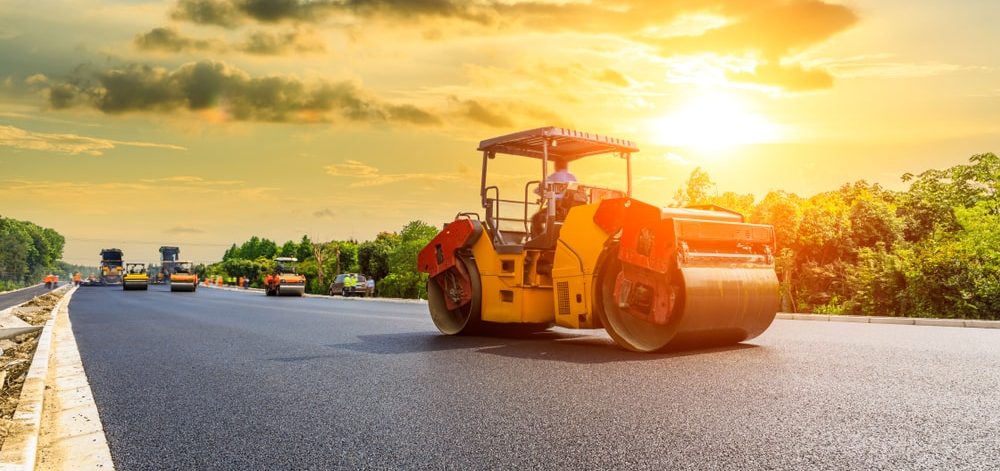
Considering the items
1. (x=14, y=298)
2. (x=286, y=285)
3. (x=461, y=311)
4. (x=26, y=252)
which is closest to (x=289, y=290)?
(x=286, y=285)

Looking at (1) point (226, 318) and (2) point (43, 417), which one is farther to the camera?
(1) point (226, 318)

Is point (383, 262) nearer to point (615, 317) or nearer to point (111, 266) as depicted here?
point (111, 266)

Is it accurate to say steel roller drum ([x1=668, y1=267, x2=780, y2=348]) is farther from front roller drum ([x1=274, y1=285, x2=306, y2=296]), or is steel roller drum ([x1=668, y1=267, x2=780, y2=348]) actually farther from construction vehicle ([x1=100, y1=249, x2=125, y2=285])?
construction vehicle ([x1=100, y1=249, x2=125, y2=285])

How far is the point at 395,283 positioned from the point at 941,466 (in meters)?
40.7

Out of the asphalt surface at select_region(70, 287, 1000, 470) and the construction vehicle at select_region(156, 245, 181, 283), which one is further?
the construction vehicle at select_region(156, 245, 181, 283)

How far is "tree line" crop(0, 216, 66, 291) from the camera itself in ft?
394

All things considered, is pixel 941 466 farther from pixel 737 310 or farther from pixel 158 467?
pixel 737 310

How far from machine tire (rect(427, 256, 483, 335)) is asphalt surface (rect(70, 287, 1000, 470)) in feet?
3.60

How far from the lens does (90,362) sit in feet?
29.2

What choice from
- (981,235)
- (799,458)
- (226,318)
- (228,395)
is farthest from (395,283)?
(799,458)

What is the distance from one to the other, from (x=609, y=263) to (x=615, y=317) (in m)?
0.62

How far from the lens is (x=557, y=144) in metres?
10.6

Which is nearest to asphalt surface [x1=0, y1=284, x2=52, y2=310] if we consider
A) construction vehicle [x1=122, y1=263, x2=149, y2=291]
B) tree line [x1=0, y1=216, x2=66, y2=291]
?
construction vehicle [x1=122, y1=263, x2=149, y2=291]

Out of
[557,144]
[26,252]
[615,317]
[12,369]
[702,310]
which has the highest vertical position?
[26,252]
